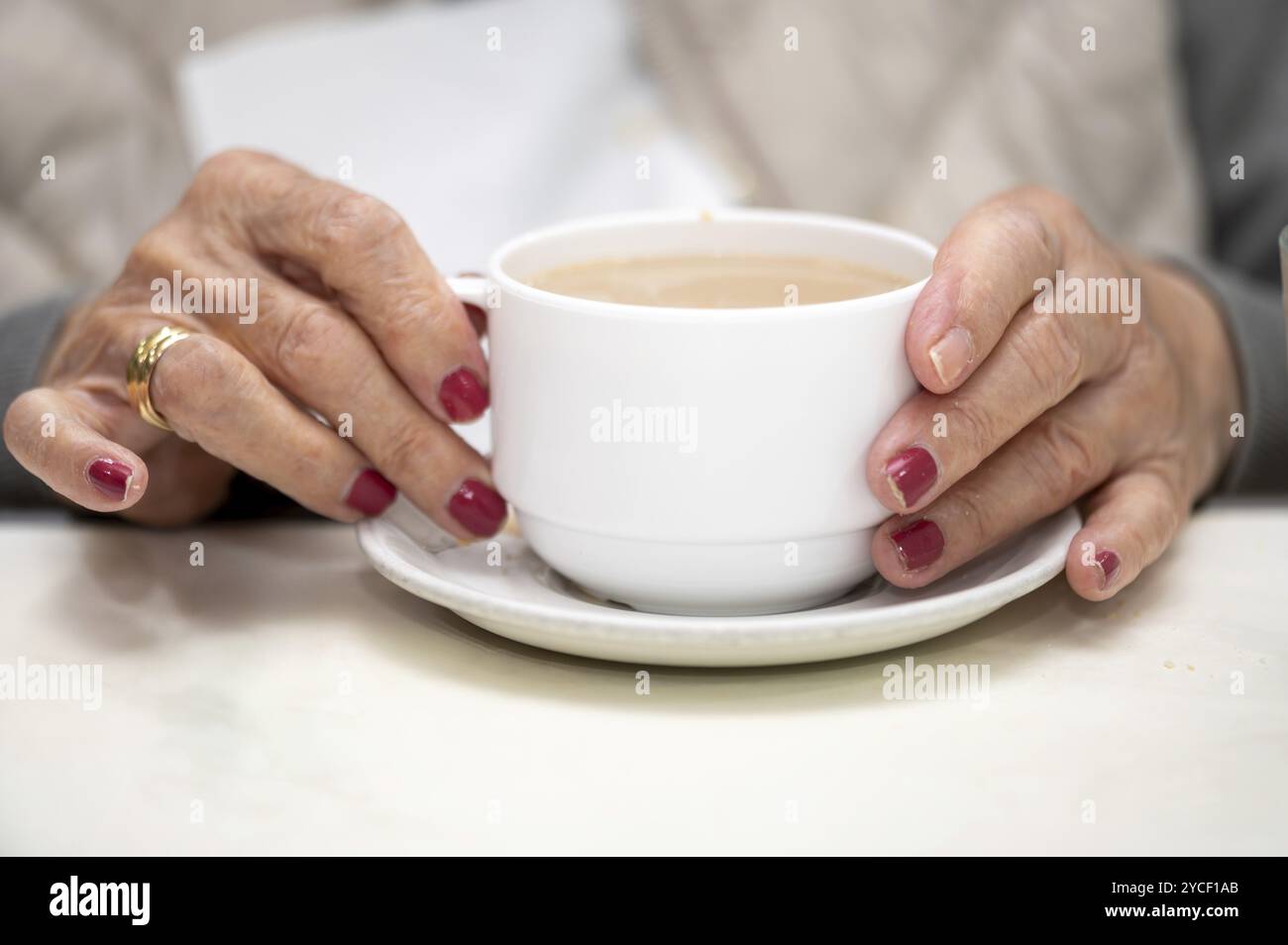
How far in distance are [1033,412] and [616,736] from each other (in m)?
0.30

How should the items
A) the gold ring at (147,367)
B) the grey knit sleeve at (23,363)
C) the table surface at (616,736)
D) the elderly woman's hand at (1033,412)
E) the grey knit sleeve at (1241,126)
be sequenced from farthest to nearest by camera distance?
1. the grey knit sleeve at (1241,126)
2. the grey knit sleeve at (23,363)
3. the gold ring at (147,367)
4. the elderly woman's hand at (1033,412)
5. the table surface at (616,736)

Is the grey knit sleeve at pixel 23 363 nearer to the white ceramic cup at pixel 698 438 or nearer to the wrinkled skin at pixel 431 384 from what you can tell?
the wrinkled skin at pixel 431 384

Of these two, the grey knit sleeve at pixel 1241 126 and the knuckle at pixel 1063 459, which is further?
the grey knit sleeve at pixel 1241 126

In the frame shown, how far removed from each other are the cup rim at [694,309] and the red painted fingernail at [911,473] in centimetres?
8

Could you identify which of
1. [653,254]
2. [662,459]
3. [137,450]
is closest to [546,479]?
[662,459]

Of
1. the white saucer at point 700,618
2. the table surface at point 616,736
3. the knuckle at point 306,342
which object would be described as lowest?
the table surface at point 616,736

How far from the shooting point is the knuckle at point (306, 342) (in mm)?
789

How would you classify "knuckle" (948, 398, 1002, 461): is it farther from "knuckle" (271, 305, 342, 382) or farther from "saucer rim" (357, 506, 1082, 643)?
"knuckle" (271, 305, 342, 382)

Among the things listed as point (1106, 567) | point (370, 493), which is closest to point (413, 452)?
point (370, 493)

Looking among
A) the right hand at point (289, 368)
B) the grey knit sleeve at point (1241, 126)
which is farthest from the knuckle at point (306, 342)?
the grey knit sleeve at point (1241, 126)

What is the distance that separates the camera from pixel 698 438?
64cm
